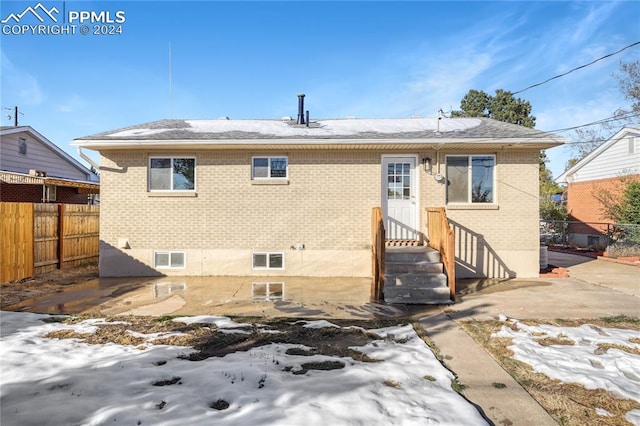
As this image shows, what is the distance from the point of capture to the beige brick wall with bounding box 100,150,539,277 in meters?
8.88

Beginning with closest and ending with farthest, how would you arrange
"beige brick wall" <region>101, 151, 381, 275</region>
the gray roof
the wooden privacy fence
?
the wooden privacy fence < the gray roof < "beige brick wall" <region>101, 151, 381, 275</region>

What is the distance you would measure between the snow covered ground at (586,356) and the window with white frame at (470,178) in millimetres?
4309

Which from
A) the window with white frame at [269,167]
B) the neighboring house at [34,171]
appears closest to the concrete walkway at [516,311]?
the window with white frame at [269,167]

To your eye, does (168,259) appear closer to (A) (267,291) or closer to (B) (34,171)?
(A) (267,291)

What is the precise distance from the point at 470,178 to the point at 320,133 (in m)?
4.19

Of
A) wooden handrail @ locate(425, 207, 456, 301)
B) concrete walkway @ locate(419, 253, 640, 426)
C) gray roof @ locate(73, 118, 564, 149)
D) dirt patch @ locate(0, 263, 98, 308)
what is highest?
gray roof @ locate(73, 118, 564, 149)

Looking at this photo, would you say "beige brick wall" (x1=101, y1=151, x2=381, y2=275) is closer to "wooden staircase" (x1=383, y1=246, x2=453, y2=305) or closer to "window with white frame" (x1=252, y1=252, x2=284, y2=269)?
"window with white frame" (x1=252, y1=252, x2=284, y2=269)

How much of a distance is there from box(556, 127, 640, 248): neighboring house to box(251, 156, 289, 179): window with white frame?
13.5m

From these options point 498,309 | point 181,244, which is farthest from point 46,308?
point 498,309

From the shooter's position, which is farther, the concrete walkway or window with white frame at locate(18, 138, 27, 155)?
window with white frame at locate(18, 138, 27, 155)

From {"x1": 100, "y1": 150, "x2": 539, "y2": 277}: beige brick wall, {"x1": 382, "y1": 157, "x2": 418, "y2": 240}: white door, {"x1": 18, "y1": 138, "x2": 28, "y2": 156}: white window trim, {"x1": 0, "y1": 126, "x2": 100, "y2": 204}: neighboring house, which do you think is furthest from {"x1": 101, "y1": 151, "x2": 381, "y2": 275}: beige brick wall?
{"x1": 18, "y1": 138, "x2": 28, "y2": 156}: white window trim

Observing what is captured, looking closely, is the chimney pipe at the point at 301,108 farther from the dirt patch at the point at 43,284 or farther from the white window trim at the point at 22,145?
the white window trim at the point at 22,145

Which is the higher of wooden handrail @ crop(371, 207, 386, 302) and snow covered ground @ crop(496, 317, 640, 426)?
wooden handrail @ crop(371, 207, 386, 302)

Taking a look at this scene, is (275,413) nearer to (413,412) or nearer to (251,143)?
(413,412)
